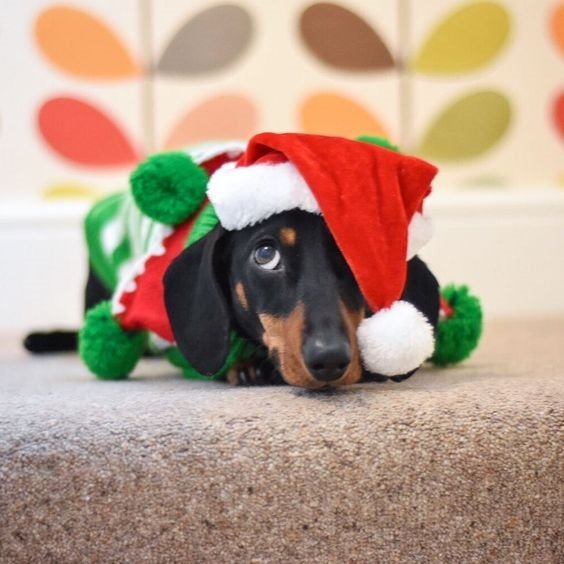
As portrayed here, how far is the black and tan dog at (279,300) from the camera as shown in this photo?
0.86 metres

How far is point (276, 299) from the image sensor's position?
3.12 feet

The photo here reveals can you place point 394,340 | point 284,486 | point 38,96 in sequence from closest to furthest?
point 284,486 < point 394,340 < point 38,96

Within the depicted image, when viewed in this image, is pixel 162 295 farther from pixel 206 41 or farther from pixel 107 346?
pixel 206 41

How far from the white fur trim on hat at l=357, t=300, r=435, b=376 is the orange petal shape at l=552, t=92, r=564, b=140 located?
179cm

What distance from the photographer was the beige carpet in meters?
0.73

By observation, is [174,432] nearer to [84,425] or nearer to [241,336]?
[84,425]

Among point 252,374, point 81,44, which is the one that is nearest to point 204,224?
point 252,374

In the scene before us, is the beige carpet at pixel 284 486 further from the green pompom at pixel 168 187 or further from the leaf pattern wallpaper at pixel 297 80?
the leaf pattern wallpaper at pixel 297 80

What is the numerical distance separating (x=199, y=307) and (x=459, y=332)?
0.41 m

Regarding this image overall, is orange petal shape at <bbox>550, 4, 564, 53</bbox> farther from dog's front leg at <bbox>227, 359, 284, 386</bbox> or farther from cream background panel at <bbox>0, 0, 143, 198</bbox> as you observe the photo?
dog's front leg at <bbox>227, 359, 284, 386</bbox>

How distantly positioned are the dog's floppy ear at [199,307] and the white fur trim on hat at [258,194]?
0.18ft

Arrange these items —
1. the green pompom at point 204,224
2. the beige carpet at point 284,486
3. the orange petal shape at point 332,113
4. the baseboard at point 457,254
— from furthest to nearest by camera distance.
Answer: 1. the orange petal shape at point 332,113
2. the baseboard at point 457,254
3. the green pompom at point 204,224
4. the beige carpet at point 284,486

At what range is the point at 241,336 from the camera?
3.52 feet

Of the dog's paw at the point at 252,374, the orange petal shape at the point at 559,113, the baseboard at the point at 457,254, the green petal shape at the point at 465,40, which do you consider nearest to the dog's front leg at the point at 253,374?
the dog's paw at the point at 252,374
